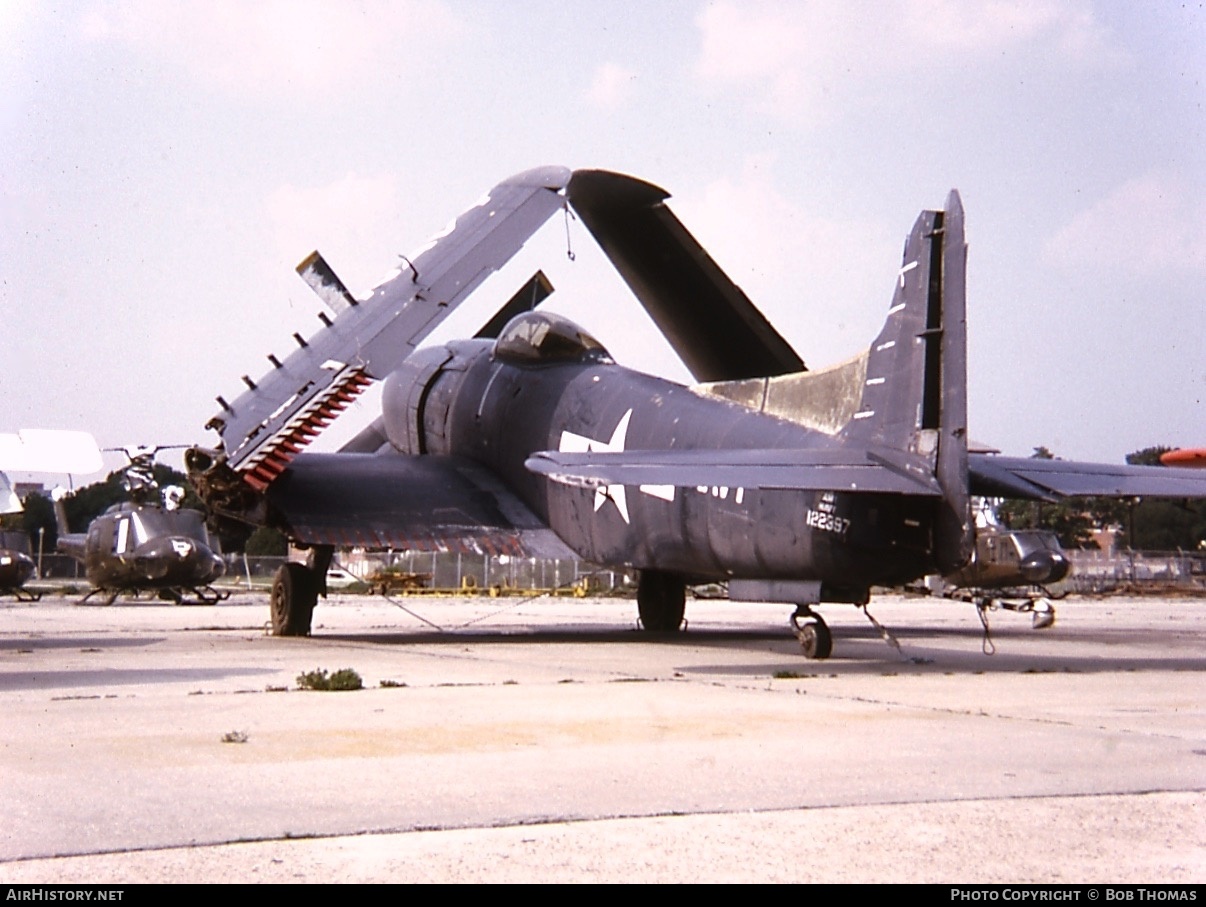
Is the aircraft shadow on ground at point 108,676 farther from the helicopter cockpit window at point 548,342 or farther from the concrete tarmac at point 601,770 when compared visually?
the helicopter cockpit window at point 548,342

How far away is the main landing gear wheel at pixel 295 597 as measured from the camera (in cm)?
2034

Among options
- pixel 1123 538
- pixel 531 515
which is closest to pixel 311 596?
pixel 531 515

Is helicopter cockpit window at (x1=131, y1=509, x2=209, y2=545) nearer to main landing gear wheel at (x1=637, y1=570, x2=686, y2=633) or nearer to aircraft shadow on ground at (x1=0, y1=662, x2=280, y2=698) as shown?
main landing gear wheel at (x1=637, y1=570, x2=686, y2=633)

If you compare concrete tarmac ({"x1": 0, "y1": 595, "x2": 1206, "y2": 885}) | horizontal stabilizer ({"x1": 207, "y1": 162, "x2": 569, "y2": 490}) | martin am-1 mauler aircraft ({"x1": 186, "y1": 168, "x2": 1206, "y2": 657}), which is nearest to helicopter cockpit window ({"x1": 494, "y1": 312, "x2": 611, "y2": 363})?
martin am-1 mauler aircraft ({"x1": 186, "y1": 168, "x2": 1206, "y2": 657})

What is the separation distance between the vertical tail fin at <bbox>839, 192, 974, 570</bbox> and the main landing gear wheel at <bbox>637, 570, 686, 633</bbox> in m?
8.16

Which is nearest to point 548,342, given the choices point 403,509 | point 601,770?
point 403,509

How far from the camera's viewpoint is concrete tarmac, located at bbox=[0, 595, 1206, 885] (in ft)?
17.7

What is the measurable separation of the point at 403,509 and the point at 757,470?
839 centimetres

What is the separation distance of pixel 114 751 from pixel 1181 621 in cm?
2786

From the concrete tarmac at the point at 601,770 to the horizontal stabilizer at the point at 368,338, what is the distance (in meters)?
3.68

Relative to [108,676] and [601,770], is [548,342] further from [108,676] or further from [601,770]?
[601,770]

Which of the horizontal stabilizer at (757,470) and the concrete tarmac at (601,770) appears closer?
the concrete tarmac at (601,770)

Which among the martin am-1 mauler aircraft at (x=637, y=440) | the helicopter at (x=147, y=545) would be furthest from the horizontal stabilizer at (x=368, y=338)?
the helicopter at (x=147, y=545)

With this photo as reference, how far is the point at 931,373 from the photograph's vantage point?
1391cm
